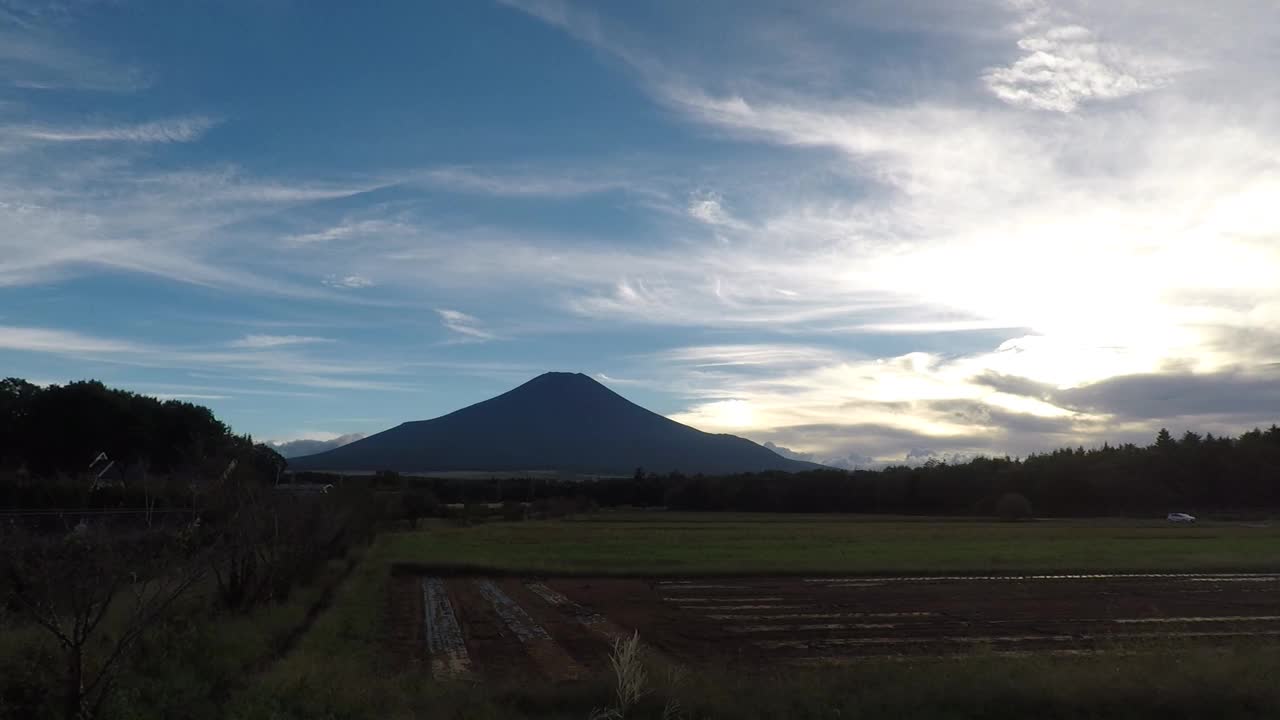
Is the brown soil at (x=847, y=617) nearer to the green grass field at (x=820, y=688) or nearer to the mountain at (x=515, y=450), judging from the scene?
the green grass field at (x=820, y=688)

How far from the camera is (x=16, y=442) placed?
158ft

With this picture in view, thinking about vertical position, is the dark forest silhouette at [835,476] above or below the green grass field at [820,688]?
above

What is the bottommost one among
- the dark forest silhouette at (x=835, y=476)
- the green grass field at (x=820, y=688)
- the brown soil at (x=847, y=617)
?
the brown soil at (x=847, y=617)

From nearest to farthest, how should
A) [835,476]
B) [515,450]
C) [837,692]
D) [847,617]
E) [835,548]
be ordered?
[837,692] → [847,617] → [835,548] → [835,476] → [515,450]

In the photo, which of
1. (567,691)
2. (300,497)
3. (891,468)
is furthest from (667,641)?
(891,468)

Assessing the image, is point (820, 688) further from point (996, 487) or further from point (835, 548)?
point (996, 487)

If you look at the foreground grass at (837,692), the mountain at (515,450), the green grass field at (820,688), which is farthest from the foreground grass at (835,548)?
the mountain at (515,450)

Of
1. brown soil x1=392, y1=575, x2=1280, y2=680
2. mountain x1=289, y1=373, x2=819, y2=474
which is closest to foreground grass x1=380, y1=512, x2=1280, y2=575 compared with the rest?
brown soil x1=392, y1=575, x2=1280, y2=680

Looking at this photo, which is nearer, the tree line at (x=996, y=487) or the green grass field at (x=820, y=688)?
the green grass field at (x=820, y=688)

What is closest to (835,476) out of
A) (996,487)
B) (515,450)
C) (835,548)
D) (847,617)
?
(996,487)

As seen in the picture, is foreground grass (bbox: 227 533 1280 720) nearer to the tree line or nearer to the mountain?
the tree line

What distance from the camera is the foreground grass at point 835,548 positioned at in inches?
1077

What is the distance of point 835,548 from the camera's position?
35188 millimetres

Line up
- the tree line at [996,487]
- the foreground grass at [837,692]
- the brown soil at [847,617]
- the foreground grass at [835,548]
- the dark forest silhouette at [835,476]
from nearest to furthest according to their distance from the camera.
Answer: the foreground grass at [837,692] < the brown soil at [847,617] < the foreground grass at [835,548] < the dark forest silhouette at [835,476] < the tree line at [996,487]
